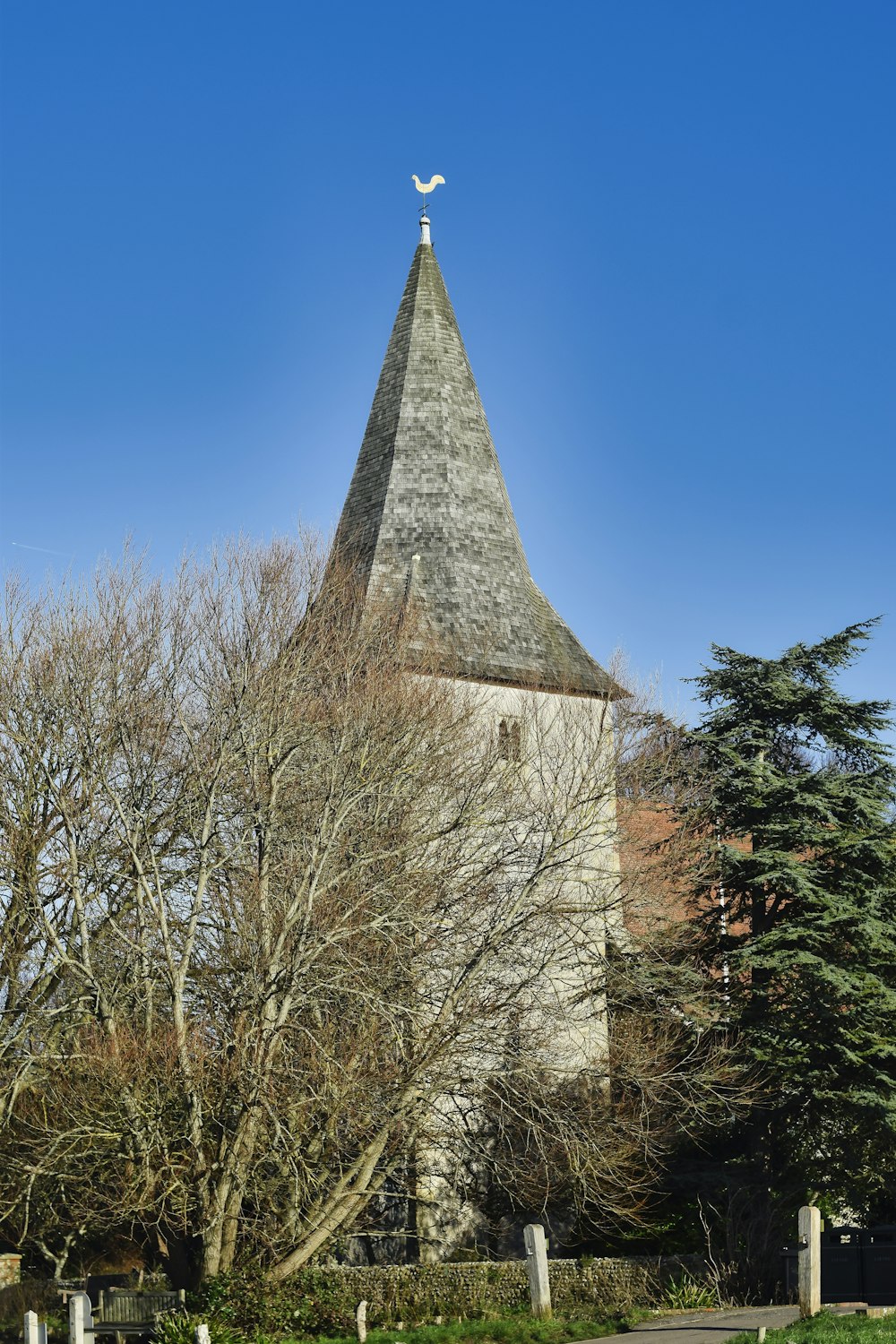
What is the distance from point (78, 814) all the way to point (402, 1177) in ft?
26.2

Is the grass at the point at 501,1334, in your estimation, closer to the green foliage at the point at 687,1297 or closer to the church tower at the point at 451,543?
the green foliage at the point at 687,1297

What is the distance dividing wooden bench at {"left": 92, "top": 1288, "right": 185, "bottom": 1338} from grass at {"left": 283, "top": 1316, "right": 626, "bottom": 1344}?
1.49 m

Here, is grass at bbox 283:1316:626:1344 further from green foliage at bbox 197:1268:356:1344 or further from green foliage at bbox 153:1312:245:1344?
green foliage at bbox 153:1312:245:1344

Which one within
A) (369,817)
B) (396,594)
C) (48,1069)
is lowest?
(48,1069)

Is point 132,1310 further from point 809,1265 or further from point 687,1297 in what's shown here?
point 809,1265

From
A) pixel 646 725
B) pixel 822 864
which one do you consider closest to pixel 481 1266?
pixel 822 864

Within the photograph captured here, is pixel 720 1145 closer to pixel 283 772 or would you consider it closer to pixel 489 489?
pixel 283 772

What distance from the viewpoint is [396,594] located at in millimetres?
32500

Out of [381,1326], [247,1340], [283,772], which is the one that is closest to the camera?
[247,1340]

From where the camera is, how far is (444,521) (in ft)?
112

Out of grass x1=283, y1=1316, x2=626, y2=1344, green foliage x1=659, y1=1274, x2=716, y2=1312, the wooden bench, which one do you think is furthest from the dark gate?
the wooden bench

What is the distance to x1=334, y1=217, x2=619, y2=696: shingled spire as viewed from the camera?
32875mm

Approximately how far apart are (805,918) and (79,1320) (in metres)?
12.4

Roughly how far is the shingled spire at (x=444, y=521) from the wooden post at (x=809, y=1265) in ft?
51.3
